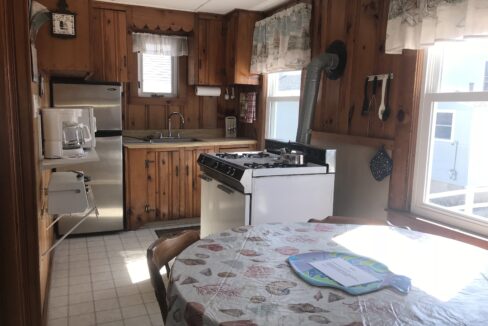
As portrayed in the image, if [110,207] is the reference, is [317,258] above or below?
above

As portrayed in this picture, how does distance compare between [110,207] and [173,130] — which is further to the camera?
[173,130]

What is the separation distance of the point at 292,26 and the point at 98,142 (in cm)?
212

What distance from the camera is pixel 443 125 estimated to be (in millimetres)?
2453

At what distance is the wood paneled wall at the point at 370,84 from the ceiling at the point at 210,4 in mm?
750

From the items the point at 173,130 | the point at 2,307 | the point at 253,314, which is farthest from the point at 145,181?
the point at 253,314

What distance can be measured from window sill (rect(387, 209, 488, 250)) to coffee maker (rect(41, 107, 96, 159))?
2.08 m

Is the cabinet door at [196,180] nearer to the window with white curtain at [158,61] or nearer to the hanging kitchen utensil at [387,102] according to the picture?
the window with white curtain at [158,61]

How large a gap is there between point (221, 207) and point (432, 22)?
1.81 metres

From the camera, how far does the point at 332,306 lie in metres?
1.15

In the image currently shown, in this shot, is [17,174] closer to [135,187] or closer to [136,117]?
[135,187]

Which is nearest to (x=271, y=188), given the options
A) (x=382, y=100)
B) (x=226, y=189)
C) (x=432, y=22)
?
(x=226, y=189)

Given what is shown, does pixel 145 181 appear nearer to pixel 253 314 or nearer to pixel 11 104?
pixel 11 104

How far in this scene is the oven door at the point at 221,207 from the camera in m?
2.69

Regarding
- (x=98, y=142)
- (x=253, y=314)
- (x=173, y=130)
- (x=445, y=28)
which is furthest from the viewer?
(x=173, y=130)
